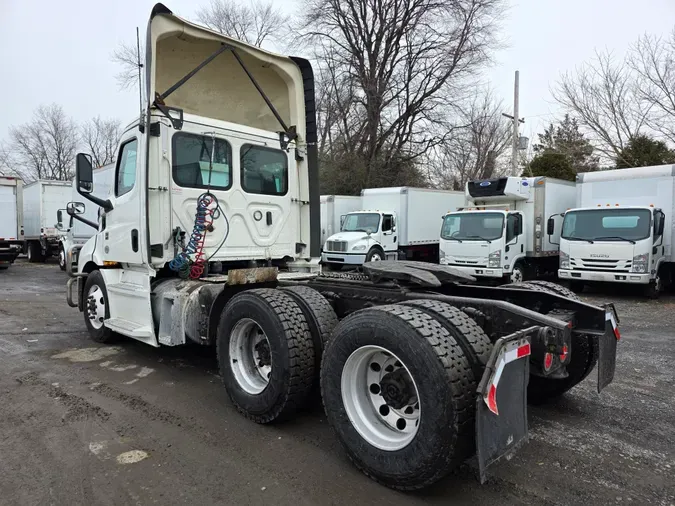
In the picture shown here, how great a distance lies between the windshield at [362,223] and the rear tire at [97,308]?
1174cm

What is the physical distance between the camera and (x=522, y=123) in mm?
34500

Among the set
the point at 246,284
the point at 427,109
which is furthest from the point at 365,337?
the point at 427,109

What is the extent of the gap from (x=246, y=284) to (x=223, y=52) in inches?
117

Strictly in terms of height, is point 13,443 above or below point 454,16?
below

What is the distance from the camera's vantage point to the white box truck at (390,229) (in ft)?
56.2

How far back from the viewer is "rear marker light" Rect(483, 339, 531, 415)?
2604mm

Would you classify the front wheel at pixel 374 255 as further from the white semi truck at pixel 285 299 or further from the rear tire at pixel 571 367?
the rear tire at pixel 571 367

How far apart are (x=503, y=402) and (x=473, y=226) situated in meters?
11.3

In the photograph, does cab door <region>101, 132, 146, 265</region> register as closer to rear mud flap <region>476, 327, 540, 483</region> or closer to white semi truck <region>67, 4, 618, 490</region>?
white semi truck <region>67, 4, 618, 490</region>

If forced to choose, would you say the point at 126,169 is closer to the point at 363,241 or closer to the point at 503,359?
the point at 503,359

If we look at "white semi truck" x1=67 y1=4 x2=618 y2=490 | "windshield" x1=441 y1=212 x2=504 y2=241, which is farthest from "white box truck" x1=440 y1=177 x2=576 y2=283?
"white semi truck" x1=67 y1=4 x2=618 y2=490

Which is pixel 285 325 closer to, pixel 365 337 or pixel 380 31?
pixel 365 337

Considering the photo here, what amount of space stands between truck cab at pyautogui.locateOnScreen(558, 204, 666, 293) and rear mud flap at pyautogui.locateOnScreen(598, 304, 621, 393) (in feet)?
29.1

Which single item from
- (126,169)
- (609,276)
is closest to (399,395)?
(126,169)
